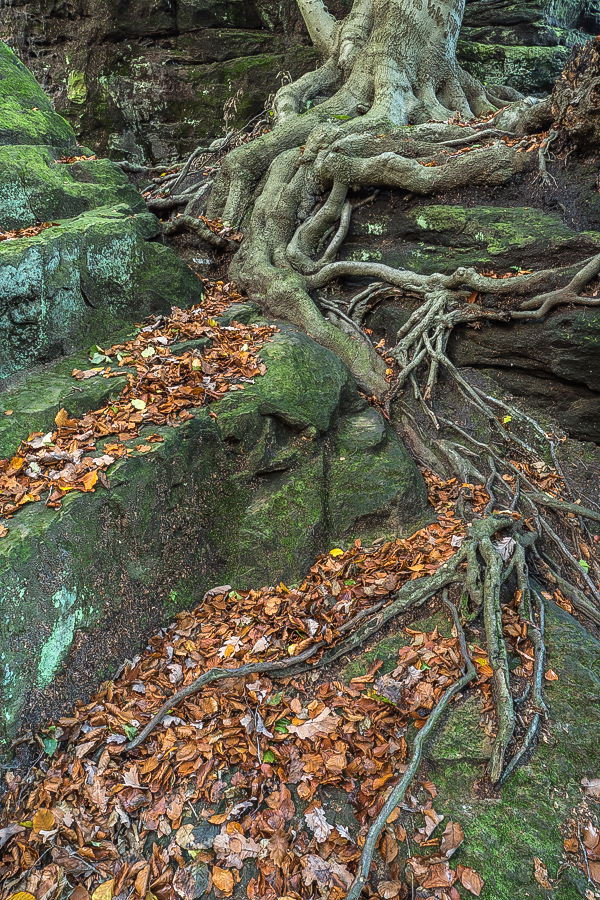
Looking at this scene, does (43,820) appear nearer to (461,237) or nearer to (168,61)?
(461,237)

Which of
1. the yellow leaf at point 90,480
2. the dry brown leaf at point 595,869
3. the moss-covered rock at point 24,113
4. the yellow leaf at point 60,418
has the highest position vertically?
the moss-covered rock at point 24,113

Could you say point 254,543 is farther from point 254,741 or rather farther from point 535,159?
point 535,159

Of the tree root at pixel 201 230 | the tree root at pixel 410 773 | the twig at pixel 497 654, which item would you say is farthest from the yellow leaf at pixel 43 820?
the tree root at pixel 201 230

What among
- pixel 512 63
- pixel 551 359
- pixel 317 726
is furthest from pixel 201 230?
pixel 512 63

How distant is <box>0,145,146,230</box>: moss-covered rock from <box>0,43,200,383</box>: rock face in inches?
0.4

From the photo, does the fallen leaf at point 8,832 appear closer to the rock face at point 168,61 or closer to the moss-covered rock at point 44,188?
the moss-covered rock at point 44,188

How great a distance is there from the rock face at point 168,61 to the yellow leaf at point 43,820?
12.1 metres

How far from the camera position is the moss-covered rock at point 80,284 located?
4352 mm

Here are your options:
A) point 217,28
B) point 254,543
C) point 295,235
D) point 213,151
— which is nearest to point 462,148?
point 295,235

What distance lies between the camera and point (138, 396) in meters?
4.25

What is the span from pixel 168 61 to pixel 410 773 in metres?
13.8

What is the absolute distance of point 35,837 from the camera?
8.82ft

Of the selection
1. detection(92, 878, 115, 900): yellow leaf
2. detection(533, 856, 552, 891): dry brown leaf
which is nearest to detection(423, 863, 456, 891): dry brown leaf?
detection(533, 856, 552, 891): dry brown leaf

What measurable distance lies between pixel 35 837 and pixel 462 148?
8.39 meters
